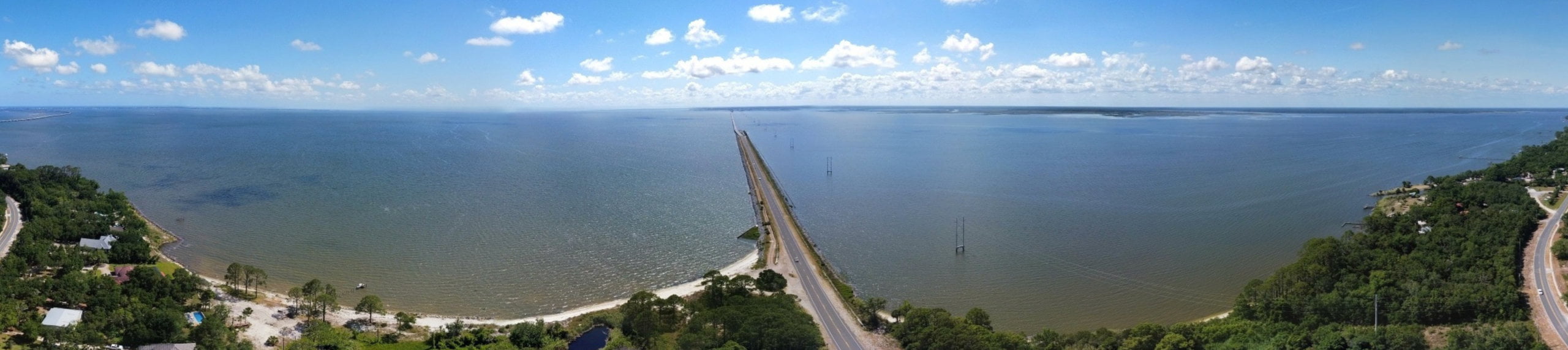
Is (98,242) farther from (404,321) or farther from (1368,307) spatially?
(1368,307)

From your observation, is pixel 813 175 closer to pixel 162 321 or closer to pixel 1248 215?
pixel 1248 215

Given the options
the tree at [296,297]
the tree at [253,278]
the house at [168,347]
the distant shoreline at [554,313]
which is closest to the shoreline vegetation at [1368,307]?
the distant shoreline at [554,313]

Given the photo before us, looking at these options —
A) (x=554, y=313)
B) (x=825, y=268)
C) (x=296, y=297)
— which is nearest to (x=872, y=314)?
(x=825, y=268)

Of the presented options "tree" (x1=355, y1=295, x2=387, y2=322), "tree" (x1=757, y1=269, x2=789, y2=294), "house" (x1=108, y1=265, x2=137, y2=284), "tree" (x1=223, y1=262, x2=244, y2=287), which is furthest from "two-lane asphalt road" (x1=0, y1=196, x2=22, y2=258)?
"tree" (x1=757, y1=269, x2=789, y2=294)

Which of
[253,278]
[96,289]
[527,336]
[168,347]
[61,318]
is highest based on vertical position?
[96,289]

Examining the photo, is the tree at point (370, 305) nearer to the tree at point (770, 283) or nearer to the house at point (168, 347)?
the house at point (168, 347)

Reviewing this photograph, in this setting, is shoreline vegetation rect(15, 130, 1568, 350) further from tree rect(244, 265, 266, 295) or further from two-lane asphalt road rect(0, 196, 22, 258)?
two-lane asphalt road rect(0, 196, 22, 258)
